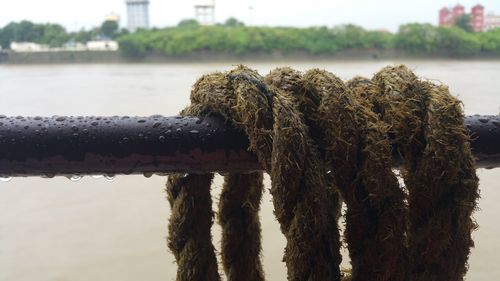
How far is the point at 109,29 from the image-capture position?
31.6 metres

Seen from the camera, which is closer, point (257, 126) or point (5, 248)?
point (257, 126)

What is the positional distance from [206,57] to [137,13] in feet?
89.2

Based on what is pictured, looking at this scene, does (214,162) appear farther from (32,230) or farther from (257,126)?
(32,230)

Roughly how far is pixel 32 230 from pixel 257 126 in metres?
3.71

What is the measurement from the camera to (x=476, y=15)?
31438 millimetres

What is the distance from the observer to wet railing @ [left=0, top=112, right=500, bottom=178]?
508 mm

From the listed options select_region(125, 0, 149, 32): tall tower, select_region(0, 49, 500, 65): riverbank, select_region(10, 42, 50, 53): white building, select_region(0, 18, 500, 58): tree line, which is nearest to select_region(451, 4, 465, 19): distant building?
select_region(0, 18, 500, 58): tree line

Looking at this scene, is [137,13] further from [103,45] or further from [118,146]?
[118,146]

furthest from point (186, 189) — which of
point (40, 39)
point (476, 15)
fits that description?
point (476, 15)

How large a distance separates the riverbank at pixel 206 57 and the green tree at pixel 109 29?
5.39m

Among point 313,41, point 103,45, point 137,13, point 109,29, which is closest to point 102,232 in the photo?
point 313,41

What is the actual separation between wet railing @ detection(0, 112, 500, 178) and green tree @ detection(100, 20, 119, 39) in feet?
106

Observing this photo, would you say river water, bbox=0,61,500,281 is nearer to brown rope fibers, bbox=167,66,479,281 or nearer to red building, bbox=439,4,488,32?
brown rope fibers, bbox=167,66,479,281

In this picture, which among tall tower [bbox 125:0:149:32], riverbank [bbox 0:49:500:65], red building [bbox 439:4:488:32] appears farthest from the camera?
tall tower [bbox 125:0:149:32]
